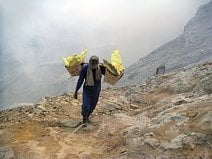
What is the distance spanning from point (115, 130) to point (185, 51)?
135524 millimetres

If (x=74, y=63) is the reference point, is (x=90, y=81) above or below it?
below

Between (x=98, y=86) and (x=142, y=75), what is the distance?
11311 cm

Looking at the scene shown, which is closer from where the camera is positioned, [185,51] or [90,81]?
[90,81]

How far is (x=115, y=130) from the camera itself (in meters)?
8.95

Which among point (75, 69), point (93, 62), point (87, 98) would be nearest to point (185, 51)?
point (75, 69)

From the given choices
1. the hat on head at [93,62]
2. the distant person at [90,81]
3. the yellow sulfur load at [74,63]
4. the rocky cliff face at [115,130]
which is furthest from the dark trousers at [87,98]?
the yellow sulfur load at [74,63]

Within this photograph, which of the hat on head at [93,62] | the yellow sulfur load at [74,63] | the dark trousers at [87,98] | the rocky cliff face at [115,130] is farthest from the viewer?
the yellow sulfur load at [74,63]

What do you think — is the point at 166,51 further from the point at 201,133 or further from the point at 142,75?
the point at 201,133

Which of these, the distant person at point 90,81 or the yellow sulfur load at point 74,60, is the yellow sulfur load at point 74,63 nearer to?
the yellow sulfur load at point 74,60

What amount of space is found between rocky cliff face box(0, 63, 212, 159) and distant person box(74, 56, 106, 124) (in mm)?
515

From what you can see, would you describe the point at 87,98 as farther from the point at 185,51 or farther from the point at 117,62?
the point at 185,51

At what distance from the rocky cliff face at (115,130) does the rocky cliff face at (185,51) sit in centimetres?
10093

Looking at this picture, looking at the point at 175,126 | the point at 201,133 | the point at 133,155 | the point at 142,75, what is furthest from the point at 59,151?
the point at 142,75

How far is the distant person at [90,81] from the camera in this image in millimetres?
9219
